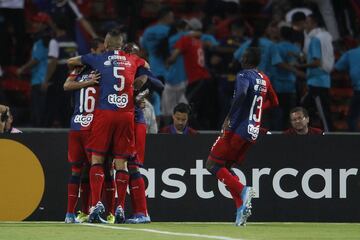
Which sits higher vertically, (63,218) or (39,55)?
(39,55)

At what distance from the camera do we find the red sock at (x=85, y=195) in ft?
48.3

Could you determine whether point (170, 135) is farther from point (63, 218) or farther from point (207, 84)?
point (207, 84)

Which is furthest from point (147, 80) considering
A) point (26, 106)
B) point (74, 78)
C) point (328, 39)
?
point (26, 106)

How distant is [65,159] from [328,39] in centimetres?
530

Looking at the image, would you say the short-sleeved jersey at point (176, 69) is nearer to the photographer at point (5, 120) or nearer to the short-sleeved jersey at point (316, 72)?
the short-sleeved jersey at point (316, 72)

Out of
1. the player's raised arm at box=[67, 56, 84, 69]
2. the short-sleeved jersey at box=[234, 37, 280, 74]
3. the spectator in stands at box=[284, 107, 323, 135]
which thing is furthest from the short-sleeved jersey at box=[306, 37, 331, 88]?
the player's raised arm at box=[67, 56, 84, 69]

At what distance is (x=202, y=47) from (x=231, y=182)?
641 centimetres

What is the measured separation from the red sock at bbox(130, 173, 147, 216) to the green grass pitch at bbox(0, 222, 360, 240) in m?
0.31

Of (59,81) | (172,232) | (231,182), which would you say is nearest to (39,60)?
(59,81)

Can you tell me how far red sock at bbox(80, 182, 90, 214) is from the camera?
1473 cm

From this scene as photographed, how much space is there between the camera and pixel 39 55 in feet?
65.9

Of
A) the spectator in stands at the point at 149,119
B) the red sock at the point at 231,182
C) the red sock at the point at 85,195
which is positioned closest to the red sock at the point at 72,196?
the red sock at the point at 85,195

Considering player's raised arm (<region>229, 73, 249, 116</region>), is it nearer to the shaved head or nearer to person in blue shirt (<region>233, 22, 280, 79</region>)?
the shaved head

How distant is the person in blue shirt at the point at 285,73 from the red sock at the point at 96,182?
19.6ft
